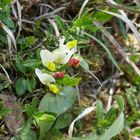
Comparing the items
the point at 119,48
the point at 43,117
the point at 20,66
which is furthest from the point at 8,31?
the point at 119,48

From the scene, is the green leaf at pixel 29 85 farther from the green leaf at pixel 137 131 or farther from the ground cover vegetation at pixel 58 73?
the green leaf at pixel 137 131

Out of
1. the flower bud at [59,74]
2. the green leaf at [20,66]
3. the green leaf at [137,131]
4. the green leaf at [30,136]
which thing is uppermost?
the green leaf at [20,66]

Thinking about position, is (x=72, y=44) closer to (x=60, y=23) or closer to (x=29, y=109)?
(x=60, y=23)

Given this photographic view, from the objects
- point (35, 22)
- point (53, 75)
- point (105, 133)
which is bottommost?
point (105, 133)

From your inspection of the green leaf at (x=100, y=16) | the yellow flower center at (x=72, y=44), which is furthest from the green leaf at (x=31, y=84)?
the green leaf at (x=100, y=16)

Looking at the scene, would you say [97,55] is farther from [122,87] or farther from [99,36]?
[122,87]

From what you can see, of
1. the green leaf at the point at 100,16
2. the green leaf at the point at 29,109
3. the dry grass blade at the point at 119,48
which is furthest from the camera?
the dry grass blade at the point at 119,48

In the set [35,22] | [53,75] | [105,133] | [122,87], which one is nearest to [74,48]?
[53,75]
